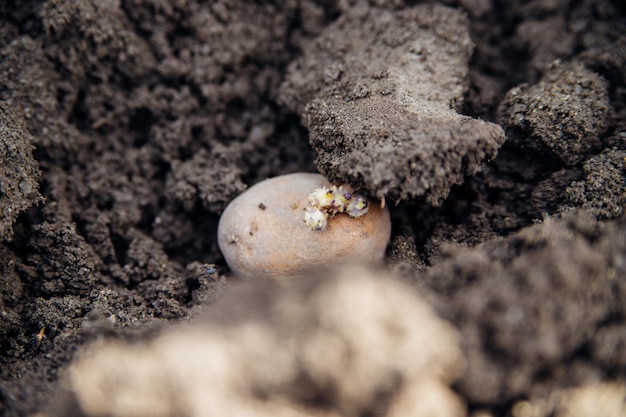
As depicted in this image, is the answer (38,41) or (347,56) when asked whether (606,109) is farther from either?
(38,41)

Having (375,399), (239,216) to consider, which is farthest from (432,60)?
(375,399)

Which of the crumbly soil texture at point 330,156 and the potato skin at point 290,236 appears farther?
the potato skin at point 290,236

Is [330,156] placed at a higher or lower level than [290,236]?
higher

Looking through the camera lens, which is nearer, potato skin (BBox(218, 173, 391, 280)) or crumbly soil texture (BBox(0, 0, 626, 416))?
crumbly soil texture (BBox(0, 0, 626, 416))
